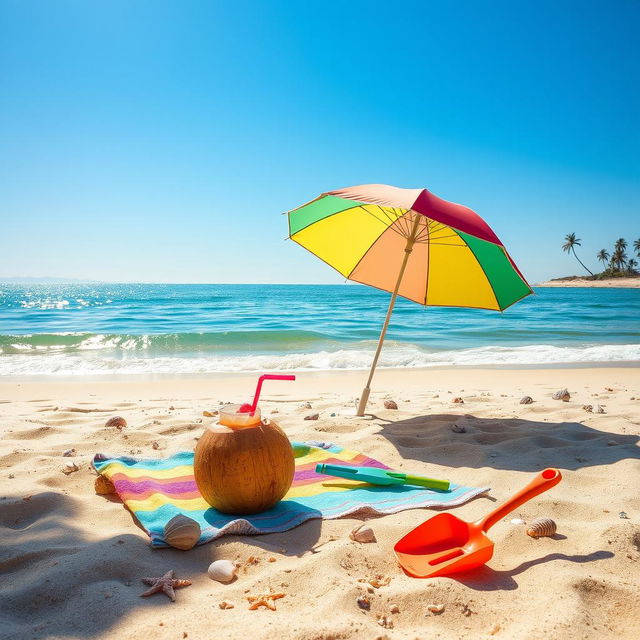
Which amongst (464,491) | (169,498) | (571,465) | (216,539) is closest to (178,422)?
(169,498)

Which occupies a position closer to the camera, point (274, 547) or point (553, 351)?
point (274, 547)

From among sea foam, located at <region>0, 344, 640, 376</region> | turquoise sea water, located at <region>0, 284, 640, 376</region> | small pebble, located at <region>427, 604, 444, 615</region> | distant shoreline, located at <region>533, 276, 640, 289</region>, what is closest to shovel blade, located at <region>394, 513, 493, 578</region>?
small pebble, located at <region>427, 604, 444, 615</region>

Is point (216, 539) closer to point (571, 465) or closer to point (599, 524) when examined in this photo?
point (599, 524)

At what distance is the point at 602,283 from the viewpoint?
79.2 meters

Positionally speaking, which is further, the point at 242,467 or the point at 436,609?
the point at 242,467

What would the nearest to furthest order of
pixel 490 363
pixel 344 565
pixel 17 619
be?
1. pixel 17 619
2. pixel 344 565
3. pixel 490 363

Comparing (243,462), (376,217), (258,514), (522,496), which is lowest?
(258,514)

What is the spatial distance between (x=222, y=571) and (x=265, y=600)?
302 mm

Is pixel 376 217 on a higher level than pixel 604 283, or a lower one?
lower

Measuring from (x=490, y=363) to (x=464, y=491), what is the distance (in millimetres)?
8394

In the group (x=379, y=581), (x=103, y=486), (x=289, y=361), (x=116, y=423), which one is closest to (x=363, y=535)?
(x=379, y=581)

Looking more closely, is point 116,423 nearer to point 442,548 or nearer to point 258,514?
point 258,514

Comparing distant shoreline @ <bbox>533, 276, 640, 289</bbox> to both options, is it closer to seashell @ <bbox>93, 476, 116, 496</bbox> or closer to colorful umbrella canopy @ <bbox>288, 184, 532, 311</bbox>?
colorful umbrella canopy @ <bbox>288, 184, 532, 311</bbox>

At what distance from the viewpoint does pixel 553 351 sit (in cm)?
1265
